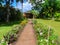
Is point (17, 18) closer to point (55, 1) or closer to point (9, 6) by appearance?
point (9, 6)

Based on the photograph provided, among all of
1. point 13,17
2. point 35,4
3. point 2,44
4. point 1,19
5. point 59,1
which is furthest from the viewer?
point 35,4

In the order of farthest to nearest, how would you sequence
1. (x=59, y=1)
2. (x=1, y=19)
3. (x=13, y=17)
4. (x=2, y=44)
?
(x=59, y=1), (x=13, y=17), (x=1, y=19), (x=2, y=44)

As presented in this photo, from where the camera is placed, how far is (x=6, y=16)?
141 ft

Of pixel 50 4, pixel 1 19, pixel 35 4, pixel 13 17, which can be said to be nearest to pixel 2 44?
pixel 1 19

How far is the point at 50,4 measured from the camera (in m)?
52.2

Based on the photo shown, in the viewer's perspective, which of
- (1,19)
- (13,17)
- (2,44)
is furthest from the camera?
(13,17)

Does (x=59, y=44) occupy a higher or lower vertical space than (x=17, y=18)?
higher

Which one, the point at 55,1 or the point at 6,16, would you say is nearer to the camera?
the point at 6,16

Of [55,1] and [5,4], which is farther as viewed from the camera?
[55,1]

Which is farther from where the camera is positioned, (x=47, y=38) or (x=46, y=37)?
(x=46, y=37)

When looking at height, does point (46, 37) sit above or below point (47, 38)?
below

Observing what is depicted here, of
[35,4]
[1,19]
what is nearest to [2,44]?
[1,19]

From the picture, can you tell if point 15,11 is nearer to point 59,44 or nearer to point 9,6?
point 9,6

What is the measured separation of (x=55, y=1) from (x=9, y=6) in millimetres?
13274
